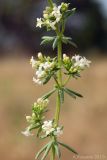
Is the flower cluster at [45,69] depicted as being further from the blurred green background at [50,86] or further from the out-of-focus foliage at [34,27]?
the out-of-focus foliage at [34,27]

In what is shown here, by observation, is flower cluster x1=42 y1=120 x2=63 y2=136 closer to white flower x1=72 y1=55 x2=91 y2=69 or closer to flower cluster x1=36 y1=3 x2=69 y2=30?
white flower x1=72 y1=55 x2=91 y2=69

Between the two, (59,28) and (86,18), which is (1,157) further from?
(86,18)

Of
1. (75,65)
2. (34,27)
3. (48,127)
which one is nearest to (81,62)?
(75,65)

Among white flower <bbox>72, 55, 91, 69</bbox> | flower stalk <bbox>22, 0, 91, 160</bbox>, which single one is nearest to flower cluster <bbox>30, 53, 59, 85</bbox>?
flower stalk <bbox>22, 0, 91, 160</bbox>

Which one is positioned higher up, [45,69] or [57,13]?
[57,13]

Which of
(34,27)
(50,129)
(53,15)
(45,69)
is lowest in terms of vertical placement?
(50,129)

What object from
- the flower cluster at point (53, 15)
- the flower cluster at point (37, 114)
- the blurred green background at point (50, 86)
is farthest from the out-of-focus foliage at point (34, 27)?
the flower cluster at point (53, 15)

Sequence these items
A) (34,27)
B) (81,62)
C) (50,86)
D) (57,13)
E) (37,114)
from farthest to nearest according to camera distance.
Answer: (34,27)
(50,86)
(37,114)
(81,62)
(57,13)

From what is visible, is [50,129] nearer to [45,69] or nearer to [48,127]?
[48,127]

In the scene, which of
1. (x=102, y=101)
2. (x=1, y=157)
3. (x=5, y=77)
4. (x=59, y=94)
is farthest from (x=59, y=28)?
(x=5, y=77)
